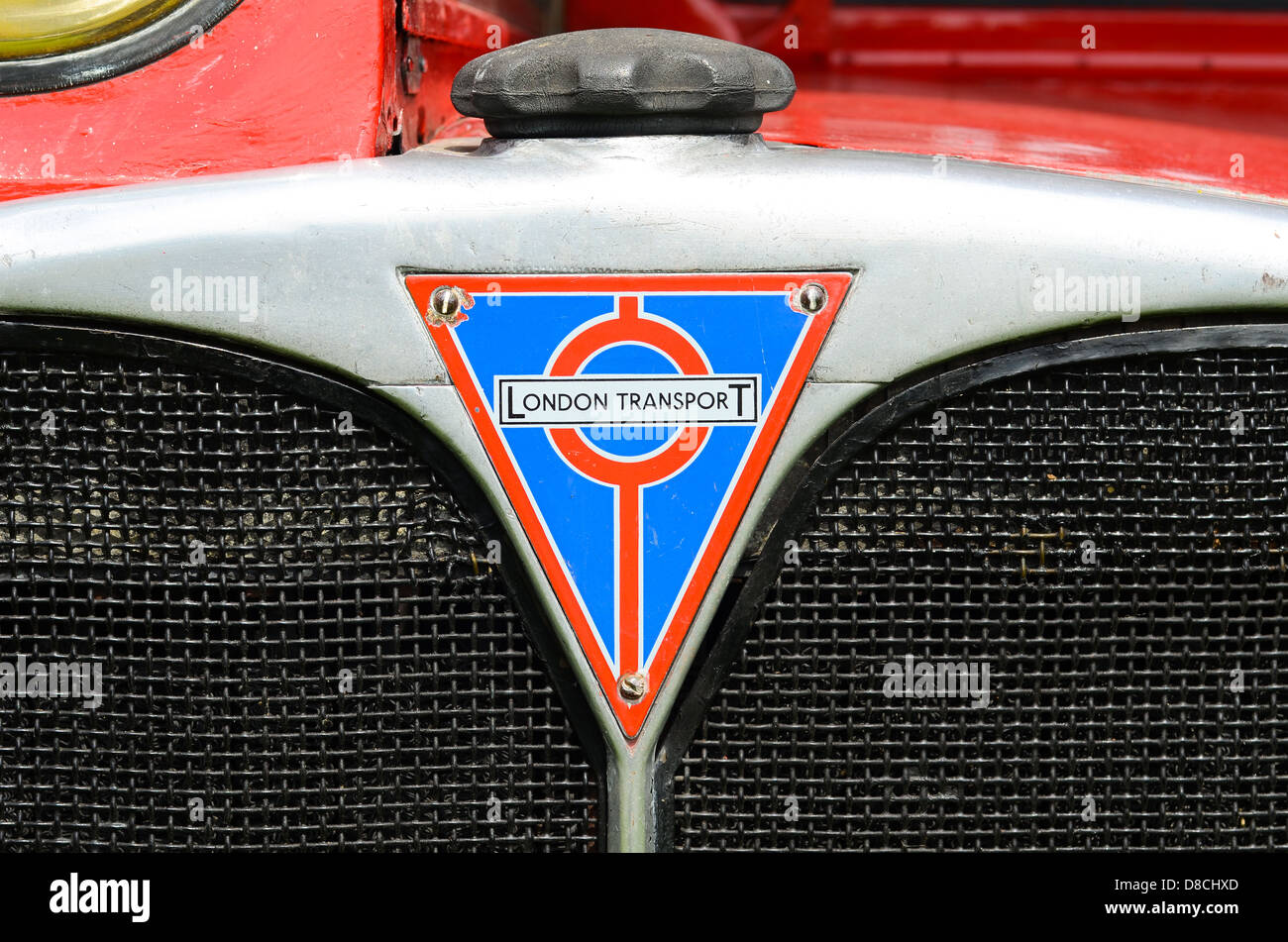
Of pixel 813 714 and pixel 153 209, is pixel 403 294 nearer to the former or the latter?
pixel 153 209

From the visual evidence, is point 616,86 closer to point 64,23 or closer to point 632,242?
point 632,242

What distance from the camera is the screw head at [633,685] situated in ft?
3.75

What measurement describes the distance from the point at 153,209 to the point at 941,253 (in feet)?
2.05

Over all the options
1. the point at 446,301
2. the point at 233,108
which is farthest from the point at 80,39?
the point at 446,301

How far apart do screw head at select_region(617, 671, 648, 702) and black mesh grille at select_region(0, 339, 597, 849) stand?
0.06 m

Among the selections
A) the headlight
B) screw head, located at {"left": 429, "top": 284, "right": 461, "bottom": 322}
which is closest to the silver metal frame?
screw head, located at {"left": 429, "top": 284, "right": 461, "bottom": 322}

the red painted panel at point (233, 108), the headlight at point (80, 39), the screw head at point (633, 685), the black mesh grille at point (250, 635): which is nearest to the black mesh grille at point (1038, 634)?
the screw head at point (633, 685)

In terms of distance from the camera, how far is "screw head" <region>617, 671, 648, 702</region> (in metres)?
1.14

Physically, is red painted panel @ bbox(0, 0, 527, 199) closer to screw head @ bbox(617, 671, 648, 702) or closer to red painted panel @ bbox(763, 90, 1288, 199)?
red painted panel @ bbox(763, 90, 1288, 199)

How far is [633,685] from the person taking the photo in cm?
115

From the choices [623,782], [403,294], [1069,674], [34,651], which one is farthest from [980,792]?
[34,651]

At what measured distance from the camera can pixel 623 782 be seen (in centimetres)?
117

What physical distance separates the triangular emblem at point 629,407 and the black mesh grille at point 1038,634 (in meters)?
0.09
